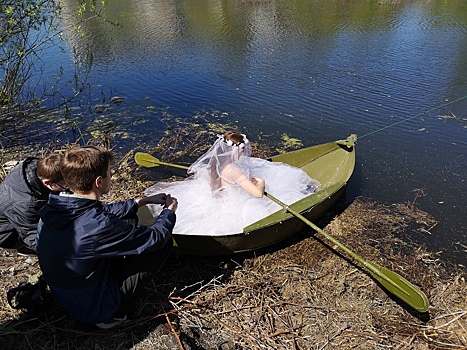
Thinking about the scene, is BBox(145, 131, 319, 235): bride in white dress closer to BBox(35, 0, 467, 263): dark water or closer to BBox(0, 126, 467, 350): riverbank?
BBox(0, 126, 467, 350): riverbank

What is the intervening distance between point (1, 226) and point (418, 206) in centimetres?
498

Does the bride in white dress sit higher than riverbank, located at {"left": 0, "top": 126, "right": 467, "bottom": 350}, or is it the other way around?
the bride in white dress

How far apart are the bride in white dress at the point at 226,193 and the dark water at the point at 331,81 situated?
5.59ft

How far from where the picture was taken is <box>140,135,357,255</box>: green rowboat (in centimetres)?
389

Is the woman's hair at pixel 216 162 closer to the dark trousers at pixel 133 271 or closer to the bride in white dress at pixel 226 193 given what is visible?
the bride in white dress at pixel 226 193

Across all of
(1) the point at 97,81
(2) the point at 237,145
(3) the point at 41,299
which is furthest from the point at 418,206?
(1) the point at 97,81

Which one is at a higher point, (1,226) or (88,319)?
(1,226)

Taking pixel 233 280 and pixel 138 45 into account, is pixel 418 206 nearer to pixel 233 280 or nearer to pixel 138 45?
pixel 233 280

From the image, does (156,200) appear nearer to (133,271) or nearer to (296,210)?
(133,271)

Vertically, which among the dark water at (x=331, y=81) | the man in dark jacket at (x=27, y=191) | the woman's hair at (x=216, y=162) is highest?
the man in dark jacket at (x=27, y=191)

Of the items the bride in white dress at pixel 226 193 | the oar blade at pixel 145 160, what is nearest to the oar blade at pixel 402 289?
the bride in white dress at pixel 226 193

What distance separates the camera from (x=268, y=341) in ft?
10.7

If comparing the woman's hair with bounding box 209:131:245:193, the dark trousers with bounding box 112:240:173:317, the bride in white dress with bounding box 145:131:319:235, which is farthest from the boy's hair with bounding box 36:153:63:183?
the woman's hair with bounding box 209:131:245:193

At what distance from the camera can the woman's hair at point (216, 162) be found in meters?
4.22
